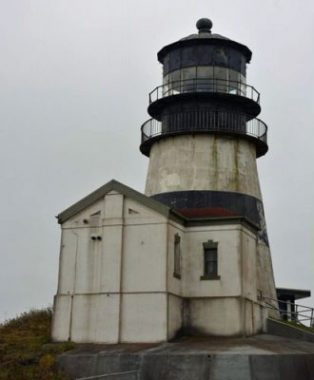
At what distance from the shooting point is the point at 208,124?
973 inches

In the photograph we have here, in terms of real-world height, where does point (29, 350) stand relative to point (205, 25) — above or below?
below

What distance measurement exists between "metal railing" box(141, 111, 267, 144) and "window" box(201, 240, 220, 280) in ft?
16.5

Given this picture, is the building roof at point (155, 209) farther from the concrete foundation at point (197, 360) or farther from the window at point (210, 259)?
the concrete foundation at point (197, 360)

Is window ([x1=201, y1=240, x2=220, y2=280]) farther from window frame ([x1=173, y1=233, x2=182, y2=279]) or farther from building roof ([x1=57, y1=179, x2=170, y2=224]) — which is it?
building roof ([x1=57, y1=179, x2=170, y2=224])

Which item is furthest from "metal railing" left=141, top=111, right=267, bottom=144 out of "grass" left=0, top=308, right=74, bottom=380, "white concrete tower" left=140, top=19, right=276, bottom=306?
"grass" left=0, top=308, right=74, bottom=380

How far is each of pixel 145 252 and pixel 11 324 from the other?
5683 mm

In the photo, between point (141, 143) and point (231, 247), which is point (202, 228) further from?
point (141, 143)

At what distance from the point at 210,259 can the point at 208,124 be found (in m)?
5.59

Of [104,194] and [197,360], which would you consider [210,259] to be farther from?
[197,360]

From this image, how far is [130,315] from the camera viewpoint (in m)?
19.8

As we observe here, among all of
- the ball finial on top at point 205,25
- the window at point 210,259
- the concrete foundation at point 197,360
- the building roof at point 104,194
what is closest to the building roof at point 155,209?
the building roof at point 104,194

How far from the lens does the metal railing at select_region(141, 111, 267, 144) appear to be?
24688 millimetres

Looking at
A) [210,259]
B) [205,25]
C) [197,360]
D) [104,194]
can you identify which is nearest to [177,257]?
[210,259]

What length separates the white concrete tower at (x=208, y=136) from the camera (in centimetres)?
2439
